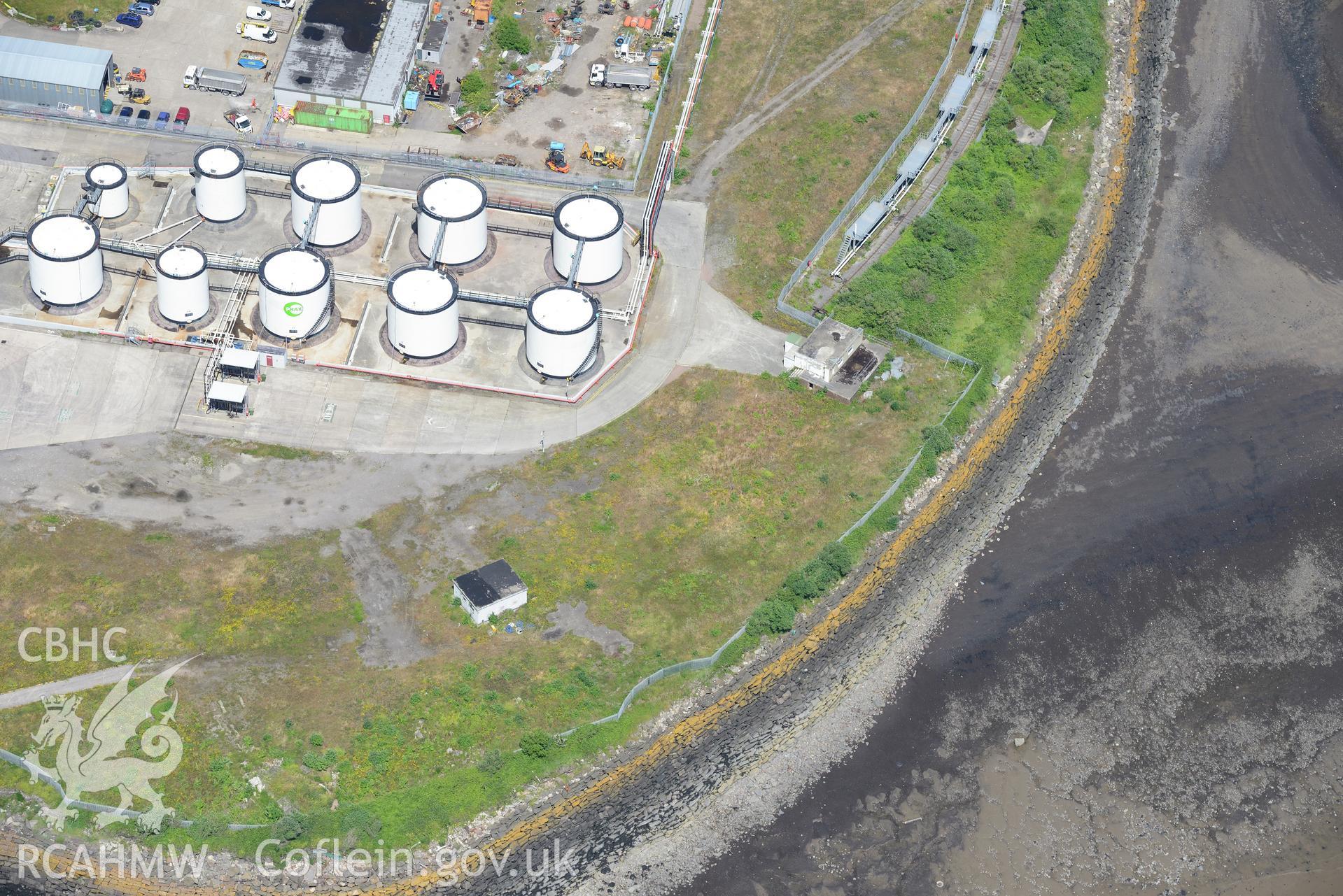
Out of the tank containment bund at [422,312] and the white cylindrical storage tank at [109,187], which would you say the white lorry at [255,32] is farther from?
the tank containment bund at [422,312]

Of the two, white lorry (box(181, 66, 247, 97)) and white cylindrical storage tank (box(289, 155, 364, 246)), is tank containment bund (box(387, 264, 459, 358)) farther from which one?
white lorry (box(181, 66, 247, 97))

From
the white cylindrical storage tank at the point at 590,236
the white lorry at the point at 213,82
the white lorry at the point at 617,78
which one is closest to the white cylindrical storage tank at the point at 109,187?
the white lorry at the point at 213,82

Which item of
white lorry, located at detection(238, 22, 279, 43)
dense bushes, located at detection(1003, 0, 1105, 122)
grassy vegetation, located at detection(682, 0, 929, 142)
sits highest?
dense bushes, located at detection(1003, 0, 1105, 122)

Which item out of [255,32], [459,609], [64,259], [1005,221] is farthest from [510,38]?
[459,609]

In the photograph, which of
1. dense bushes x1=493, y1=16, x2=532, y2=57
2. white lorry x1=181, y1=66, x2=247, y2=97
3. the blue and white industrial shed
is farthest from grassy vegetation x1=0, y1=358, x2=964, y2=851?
white lorry x1=181, y1=66, x2=247, y2=97

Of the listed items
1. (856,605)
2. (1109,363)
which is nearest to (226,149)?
(856,605)

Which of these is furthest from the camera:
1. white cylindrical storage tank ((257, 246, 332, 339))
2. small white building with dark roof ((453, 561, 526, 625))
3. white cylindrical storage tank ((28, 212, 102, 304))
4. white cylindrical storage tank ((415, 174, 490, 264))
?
white cylindrical storage tank ((415, 174, 490, 264))

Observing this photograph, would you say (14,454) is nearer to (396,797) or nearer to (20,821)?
(20,821)

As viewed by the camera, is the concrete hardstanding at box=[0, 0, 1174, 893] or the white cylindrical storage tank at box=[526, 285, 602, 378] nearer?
the concrete hardstanding at box=[0, 0, 1174, 893]
